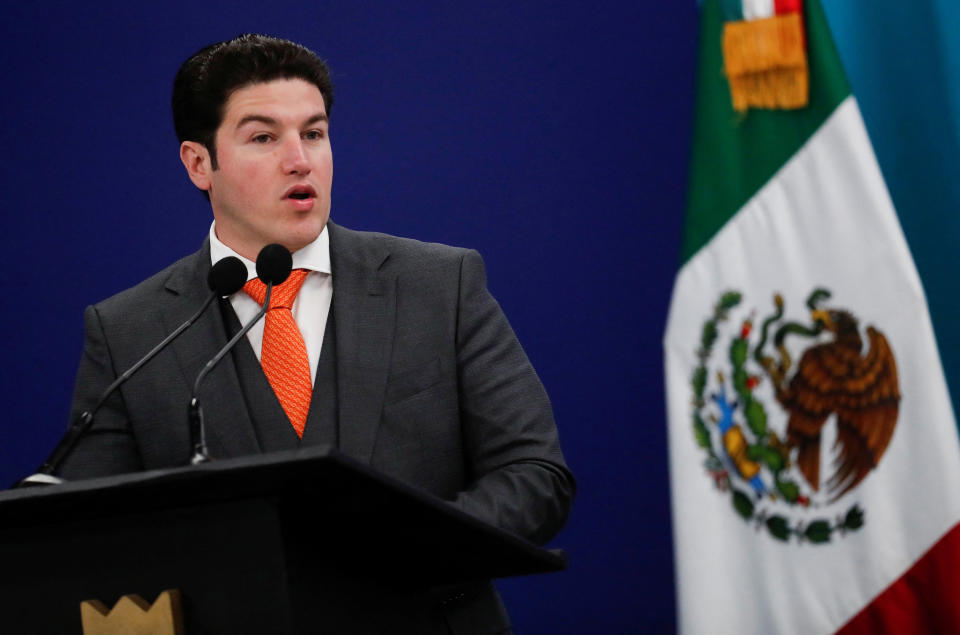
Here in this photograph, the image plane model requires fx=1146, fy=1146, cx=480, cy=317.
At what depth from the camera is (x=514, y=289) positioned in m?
2.99

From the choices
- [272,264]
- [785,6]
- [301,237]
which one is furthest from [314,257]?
[785,6]

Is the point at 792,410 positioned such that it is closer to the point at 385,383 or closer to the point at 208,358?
the point at 385,383

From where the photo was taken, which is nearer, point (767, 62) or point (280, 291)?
point (280, 291)

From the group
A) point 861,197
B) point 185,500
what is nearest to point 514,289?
point 861,197

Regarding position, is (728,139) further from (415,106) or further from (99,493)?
(99,493)

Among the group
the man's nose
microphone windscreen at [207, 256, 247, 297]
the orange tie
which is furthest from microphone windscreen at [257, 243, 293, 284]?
the man's nose

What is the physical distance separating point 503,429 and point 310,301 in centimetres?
40

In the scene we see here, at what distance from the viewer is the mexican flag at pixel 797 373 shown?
86.7 inches

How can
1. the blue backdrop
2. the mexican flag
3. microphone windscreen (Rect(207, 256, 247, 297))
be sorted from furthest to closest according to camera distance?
the blue backdrop → the mexican flag → microphone windscreen (Rect(207, 256, 247, 297))

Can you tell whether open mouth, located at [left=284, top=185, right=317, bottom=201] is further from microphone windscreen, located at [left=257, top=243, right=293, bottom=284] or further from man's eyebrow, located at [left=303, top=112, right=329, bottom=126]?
microphone windscreen, located at [left=257, top=243, right=293, bottom=284]

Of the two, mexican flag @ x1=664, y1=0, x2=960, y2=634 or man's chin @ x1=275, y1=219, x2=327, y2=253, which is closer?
man's chin @ x1=275, y1=219, x2=327, y2=253

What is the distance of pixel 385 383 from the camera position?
5.89 ft

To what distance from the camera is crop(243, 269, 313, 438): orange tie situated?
1.80 meters

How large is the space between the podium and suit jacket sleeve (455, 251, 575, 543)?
33cm
